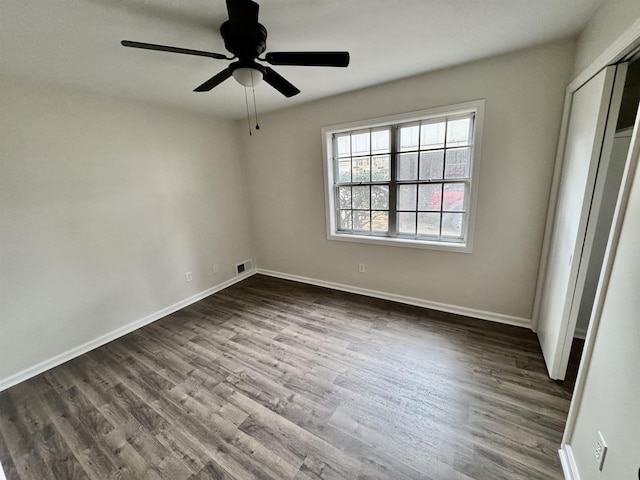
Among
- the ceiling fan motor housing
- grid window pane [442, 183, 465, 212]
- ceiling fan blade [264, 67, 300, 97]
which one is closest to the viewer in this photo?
the ceiling fan motor housing

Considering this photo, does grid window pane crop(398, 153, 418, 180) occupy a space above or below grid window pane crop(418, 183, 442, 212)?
above

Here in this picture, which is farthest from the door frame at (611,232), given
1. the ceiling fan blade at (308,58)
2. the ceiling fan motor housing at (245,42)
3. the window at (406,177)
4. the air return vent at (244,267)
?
the air return vent at (244,267)

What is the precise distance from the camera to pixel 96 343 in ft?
8.14

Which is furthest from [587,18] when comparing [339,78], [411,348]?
[411,348]

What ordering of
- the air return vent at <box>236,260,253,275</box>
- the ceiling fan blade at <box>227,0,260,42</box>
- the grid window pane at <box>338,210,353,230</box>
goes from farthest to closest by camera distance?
the air return vent at <box>236,260,253,275</box>
the grid window pane at <box>338,210,353,230</box>
the ceiling fan blade at <box>227,0,260,42</box>

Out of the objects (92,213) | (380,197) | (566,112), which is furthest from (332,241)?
(92,213)

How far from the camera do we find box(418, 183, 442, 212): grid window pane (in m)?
2.62

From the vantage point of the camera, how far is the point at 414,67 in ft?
7.27

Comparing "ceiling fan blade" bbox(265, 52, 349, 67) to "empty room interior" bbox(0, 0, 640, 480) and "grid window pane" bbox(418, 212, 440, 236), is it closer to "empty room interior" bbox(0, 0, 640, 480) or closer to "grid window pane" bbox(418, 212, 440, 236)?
"empty room interior" bbox(0, 0, 640, 480)

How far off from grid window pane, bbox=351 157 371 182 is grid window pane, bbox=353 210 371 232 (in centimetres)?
42

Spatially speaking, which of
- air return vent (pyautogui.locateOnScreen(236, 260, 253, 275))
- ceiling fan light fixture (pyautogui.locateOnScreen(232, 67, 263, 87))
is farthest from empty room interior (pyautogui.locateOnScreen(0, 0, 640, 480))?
air return vent (pyautogui.locateOnScreen(236, 260, 253, 275))

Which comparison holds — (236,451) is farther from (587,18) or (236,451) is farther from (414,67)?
(587,18)

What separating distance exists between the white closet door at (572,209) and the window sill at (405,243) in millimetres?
696

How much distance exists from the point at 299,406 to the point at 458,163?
2.61 m
